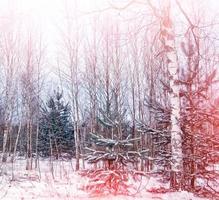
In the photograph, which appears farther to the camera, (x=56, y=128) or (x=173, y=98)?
(x=56, y=128)

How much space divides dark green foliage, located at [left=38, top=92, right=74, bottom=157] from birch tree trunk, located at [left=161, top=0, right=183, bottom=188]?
20.1 meters

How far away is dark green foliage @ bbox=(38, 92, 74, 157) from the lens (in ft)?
93.0

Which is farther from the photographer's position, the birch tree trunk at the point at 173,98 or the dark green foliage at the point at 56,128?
the dark green foliage at the point at 56,128

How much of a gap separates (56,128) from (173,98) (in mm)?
20806

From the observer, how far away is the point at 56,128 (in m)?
28.4

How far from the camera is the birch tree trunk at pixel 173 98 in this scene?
831 centimetres

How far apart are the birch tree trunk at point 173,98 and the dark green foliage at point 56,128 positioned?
20136mm

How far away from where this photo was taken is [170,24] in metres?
8.66

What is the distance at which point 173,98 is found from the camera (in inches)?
336

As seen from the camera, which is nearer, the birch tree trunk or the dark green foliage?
the birch tree trunk

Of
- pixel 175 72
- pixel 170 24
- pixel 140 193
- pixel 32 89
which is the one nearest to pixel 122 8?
pixel 170 24

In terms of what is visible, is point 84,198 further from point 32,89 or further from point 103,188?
point 32,89

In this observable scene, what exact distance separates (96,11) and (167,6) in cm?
174

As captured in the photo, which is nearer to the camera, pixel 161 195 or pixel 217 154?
pixel 161 195
